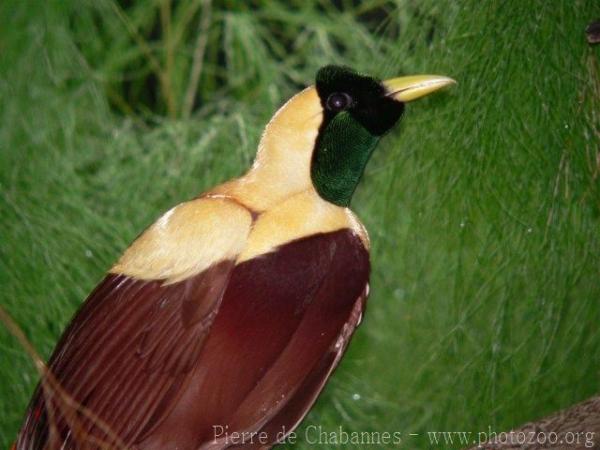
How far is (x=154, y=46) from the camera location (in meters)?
1.01

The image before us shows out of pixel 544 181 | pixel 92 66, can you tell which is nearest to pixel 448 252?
pixel 544 181

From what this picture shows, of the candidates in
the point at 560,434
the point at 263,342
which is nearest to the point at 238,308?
the point at 263,342

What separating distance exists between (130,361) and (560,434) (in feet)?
1.38

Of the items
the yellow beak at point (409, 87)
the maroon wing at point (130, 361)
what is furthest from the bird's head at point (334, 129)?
the maroon wing at point (130, 361)

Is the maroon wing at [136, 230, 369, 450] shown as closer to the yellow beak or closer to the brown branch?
the yellow beak

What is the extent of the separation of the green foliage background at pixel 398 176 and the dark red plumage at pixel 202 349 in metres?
0.27

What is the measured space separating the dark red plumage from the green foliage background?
27 cm

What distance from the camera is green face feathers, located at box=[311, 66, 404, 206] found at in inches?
25.5

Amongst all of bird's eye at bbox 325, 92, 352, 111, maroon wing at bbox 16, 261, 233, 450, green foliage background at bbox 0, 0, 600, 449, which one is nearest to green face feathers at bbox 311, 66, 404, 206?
bird's eye at bbox 325, 92, 352, 111

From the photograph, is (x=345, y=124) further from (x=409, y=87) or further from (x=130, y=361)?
(x=130, y=361)

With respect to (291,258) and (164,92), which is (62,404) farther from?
(164,92)

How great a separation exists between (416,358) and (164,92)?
1.47 feet

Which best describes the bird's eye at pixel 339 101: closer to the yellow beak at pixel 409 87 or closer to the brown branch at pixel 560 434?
the yellow beak at pixel 409 87

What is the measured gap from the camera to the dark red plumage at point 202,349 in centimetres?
61
